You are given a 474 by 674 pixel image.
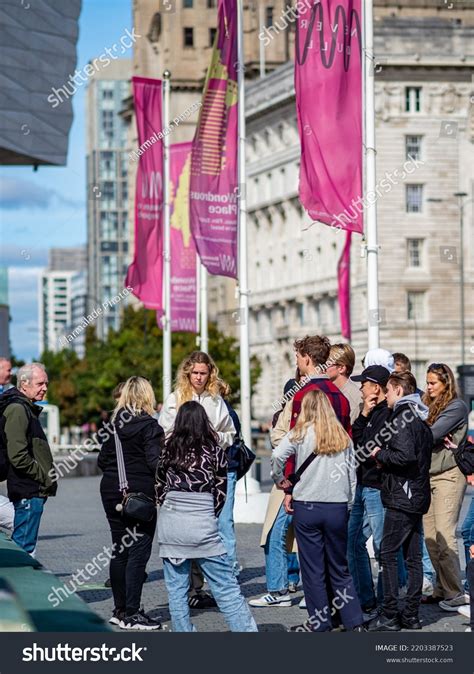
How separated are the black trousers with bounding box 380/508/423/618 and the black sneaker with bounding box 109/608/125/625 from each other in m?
1.89

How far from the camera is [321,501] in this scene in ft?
36.6

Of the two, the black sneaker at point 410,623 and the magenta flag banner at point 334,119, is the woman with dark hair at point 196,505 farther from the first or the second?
the magenta flag banner at point 334,119

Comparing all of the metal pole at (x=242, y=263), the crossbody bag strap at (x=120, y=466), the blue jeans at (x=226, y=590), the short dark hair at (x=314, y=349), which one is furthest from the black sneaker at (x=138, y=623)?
the metal pole at (x=242, y=263)

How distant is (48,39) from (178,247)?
24.2 ft

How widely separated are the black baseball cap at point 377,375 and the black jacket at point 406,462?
50 cm

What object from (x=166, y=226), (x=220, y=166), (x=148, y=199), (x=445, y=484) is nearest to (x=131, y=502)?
(x=445, y=484)

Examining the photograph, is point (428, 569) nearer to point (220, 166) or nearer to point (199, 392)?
point (199, 392)

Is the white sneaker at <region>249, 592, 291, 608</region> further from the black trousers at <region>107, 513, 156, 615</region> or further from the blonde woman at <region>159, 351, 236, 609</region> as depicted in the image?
the black trousers at <region>107, 513, 156, 615</region>

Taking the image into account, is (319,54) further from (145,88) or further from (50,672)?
(145,88)

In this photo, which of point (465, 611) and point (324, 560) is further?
point (465, 611)

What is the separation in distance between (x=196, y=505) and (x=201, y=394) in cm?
210

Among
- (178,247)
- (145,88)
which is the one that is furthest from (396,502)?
(178,247)

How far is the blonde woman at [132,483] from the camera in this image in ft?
39.2

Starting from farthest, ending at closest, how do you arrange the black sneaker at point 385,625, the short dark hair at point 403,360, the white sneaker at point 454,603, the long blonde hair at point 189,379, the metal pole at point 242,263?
the metal pole at point 242,263 < the short dark hair at point 403,360 < the white sneaker at point 454,603 < the long blonde hair at point 189,379 < the black sneaker at point 385,625
